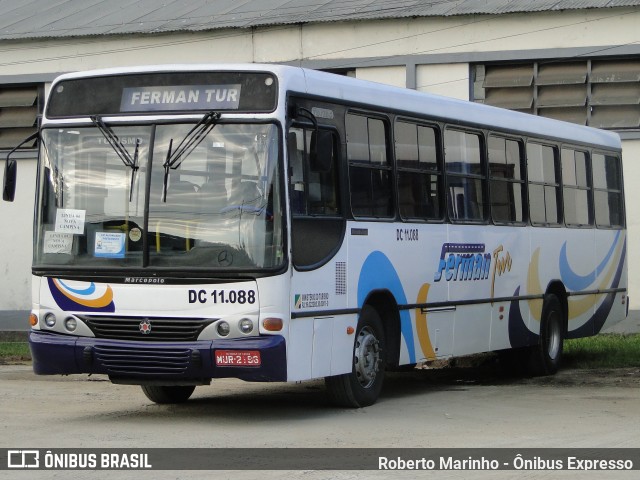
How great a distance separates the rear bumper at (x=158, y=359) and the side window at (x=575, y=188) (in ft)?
24.9

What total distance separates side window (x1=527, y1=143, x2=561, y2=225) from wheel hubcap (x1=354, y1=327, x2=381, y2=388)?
14.6 feet

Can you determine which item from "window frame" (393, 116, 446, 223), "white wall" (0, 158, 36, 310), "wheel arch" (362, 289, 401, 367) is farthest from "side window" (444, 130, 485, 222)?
"white wall" (0, 158, 36, 310)

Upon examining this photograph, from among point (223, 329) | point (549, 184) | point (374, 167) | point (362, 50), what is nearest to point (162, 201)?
point (223, 329)

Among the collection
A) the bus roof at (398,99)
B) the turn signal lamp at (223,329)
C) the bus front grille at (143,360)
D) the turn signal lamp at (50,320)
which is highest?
the bus roof at (398,99)

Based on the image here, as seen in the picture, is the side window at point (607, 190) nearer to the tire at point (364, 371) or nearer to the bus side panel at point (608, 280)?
the bus side panel at point (608, 280)

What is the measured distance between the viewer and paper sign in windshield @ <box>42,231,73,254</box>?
11.9 meters

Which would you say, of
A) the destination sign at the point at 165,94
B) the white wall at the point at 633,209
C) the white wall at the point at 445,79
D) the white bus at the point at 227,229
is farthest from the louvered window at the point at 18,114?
the destination sign at the point at 165,94

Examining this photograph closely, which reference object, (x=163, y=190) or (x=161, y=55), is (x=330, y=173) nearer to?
(x=163, y=190)

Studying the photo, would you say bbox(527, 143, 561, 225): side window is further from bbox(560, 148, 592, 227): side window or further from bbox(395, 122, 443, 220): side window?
bbox(395, 122, 443, 220): side window

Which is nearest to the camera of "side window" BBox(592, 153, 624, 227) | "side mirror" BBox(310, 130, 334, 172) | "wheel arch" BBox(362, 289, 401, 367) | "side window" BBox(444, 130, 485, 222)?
"side mirror" BBox(310, 130, 334, 172)

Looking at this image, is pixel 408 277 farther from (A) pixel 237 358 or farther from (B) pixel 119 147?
(B) pixel 119 147

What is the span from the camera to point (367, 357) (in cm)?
1297

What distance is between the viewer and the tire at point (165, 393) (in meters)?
13.3

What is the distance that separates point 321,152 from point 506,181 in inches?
192
